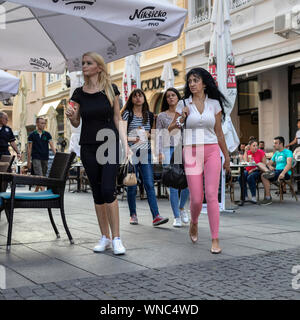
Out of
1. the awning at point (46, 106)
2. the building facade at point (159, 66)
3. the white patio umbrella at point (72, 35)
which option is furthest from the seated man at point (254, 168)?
the awning at point (46, 106)

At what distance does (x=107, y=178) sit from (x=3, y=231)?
227cm

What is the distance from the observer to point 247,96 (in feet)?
60.5

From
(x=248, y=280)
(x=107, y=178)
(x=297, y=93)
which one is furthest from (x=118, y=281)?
(x=297, y=93)

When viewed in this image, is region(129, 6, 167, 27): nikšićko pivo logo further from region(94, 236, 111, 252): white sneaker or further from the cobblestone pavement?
the cobblestone pavement

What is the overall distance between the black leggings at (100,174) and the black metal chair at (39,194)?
2.20 feet

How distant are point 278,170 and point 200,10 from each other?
425 inches

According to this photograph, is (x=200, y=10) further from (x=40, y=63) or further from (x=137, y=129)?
(x=137, y=129)

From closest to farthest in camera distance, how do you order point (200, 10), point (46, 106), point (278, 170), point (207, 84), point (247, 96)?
1. point (207, 84)
2. point (278, 170)
3. point (247, 96)
4. point (200, 10)
5. point (46, 106)

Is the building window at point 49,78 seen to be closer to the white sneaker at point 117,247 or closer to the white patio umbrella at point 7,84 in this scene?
the white patio umbrella at point 7,84

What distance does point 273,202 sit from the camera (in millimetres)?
10344

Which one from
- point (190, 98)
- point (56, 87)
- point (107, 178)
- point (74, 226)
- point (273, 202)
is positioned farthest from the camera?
point (56, 87)

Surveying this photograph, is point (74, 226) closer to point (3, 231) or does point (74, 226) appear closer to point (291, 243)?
point (3, 231)

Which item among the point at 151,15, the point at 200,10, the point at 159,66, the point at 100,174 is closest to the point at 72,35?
the point at 151,15

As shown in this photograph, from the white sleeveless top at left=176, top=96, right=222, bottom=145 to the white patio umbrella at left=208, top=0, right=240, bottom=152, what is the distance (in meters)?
3.83
